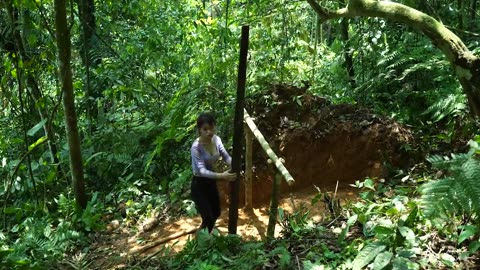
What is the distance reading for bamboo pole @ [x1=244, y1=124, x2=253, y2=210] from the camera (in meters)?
5.56

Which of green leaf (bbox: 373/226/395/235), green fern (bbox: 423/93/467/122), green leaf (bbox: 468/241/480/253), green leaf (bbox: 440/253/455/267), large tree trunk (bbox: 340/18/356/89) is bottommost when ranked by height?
green leaf (bbox: 440/253/455/267)

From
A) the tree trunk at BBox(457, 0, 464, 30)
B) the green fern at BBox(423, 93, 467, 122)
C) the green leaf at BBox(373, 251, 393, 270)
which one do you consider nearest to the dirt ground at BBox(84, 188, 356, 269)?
the green fern at BBox(423, 93, 467, 122)

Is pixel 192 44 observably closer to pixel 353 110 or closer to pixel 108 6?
pixel 108 6

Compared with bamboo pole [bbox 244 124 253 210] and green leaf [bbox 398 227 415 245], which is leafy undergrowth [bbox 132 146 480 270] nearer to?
green leaf [bbox 398 227 415 245]

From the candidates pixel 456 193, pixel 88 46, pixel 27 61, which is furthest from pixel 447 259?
pixel 88 46

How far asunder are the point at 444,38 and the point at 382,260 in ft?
8.97

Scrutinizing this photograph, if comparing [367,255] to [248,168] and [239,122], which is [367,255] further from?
[248,168]

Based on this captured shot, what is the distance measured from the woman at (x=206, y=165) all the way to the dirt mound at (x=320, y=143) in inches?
47.3

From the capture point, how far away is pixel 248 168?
5.84 m

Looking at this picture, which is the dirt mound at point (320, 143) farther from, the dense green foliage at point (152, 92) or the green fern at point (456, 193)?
the green fern at point (456, 193)

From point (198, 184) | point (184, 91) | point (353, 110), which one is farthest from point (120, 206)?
point (353, 110)

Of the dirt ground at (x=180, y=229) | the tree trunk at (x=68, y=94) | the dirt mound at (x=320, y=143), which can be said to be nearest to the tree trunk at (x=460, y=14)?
the dirt mound at (x=320, y=143)

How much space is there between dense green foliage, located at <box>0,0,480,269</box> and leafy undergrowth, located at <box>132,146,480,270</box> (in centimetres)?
11

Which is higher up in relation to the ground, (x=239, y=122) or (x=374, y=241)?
(x=239, y=122)
